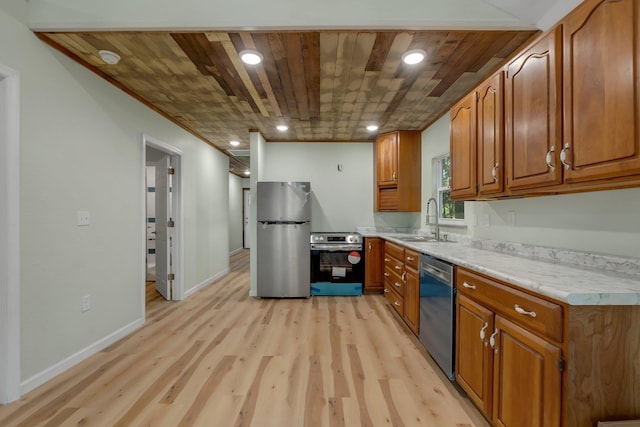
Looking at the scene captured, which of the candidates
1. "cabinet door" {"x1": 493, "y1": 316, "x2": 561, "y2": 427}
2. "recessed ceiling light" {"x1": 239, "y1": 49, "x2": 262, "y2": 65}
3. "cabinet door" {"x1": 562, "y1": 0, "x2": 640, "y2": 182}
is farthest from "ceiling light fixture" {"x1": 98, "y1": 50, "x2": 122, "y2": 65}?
"cabinet door" {"x1": 493, "y1": 316, "x2": 561, "y2": 427}

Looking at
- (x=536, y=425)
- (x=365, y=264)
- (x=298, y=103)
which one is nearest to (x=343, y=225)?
(x=365, y=264)

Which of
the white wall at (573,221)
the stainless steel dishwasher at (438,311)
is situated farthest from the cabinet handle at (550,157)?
the stainless steel dishwasher at (438,311)

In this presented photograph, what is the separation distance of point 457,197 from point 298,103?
1896mm

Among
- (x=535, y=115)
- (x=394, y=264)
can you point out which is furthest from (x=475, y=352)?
(x=394, y=264)

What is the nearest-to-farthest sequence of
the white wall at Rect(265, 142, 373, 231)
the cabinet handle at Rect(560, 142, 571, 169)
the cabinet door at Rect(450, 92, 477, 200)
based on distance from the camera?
the cabinet handle at Rect(560, 142, 571, 169)
the cabinet door at Rect(450, 92, 477, 200)
the white wall at Rect(265, 142, 373, 231)

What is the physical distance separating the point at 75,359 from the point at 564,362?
122 inches

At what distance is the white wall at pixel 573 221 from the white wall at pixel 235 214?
6535 millimetres

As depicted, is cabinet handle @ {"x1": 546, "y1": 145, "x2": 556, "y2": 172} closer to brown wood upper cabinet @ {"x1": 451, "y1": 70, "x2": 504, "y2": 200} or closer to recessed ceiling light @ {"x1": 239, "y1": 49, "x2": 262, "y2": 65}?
brown wood upper cabinet @ {"x1": 451, "y1": 70, "x2": 504, "y2": 200}

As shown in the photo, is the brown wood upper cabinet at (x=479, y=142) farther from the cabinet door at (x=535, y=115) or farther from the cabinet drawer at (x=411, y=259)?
the cabinet drawer at (x=411, y=259)

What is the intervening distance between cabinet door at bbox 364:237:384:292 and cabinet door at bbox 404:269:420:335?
1.13m

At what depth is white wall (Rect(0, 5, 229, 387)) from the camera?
1790 mm

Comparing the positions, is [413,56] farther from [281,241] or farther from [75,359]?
[75,359]

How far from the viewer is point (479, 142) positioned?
203cm

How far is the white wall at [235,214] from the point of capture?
7.71 m
